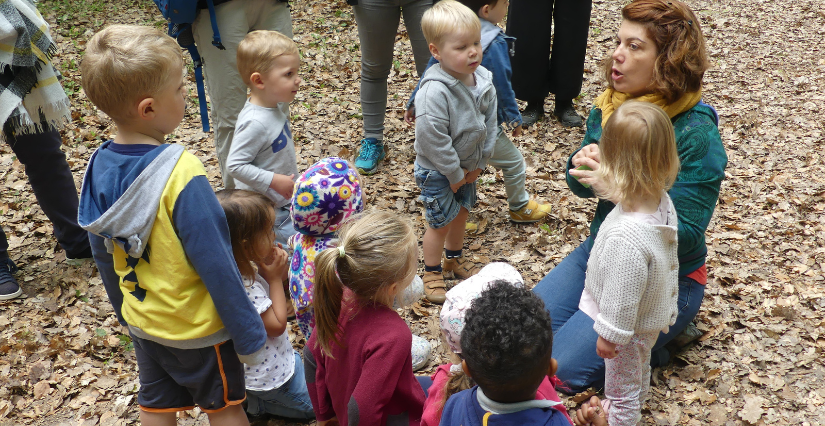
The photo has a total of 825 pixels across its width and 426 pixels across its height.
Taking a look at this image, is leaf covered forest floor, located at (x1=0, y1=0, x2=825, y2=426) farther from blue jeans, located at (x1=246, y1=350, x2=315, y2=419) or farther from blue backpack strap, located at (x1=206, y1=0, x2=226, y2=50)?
blue backpack strap, located at (x1=206, y1=0, x2=226, y2=50)

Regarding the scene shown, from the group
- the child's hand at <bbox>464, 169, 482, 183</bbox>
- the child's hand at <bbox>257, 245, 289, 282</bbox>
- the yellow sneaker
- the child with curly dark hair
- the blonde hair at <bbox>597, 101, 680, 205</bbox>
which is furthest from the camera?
the yellow sneaker

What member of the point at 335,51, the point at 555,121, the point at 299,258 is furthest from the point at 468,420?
the point at 335,51

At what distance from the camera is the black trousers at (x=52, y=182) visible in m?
3.81

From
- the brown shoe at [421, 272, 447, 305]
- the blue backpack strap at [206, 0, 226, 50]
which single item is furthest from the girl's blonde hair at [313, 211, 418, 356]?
the blue backpack strap at [206, 0, 226, 50]

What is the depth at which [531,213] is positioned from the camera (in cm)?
453

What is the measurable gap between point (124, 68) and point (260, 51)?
1.34 meters

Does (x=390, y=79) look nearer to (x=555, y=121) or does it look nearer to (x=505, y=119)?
(x=555, y=121)

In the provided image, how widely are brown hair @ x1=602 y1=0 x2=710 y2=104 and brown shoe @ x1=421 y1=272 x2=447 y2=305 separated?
1787 millimetres

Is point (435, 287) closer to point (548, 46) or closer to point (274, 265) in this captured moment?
point (274, 265)

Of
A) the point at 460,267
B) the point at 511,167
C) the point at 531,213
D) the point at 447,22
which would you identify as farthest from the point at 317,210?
the point at 531,213

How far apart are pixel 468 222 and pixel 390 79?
3046mm

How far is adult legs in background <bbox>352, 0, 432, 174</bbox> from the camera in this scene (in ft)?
15.0

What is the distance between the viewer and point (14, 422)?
10.1 ft

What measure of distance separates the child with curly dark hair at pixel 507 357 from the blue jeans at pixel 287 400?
131 centimetres
